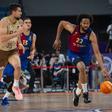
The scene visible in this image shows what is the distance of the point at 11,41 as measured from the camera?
40.0 ft

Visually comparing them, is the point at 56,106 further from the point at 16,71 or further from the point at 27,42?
the point at 27,42

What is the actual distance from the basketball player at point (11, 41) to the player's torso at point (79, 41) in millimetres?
1209

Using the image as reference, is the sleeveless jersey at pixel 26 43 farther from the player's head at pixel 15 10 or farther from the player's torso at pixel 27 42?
the player's head at pixel 15 10

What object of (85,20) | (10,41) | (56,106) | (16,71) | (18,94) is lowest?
(56,106)

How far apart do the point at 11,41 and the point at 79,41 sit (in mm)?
1609

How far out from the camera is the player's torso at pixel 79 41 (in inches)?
457

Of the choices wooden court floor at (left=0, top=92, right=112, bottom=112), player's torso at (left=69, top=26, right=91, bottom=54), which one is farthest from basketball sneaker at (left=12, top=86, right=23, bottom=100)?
player's torso at (left=69, top=26, right=91, bottom=54)

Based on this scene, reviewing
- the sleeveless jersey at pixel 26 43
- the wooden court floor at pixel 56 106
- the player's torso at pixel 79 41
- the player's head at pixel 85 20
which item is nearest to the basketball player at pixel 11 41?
the wooden court floor at pixel 56 106

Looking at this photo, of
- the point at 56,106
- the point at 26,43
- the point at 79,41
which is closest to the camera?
the point at 79,41

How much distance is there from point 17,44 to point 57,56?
331 inches

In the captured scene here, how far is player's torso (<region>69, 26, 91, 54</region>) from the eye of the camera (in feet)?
38.1

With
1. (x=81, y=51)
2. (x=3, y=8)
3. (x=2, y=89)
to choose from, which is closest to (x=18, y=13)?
(x=81, y=51)

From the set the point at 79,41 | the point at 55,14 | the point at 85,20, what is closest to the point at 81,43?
the point at 79,41

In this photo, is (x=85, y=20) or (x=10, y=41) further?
(x=10, y=41)
